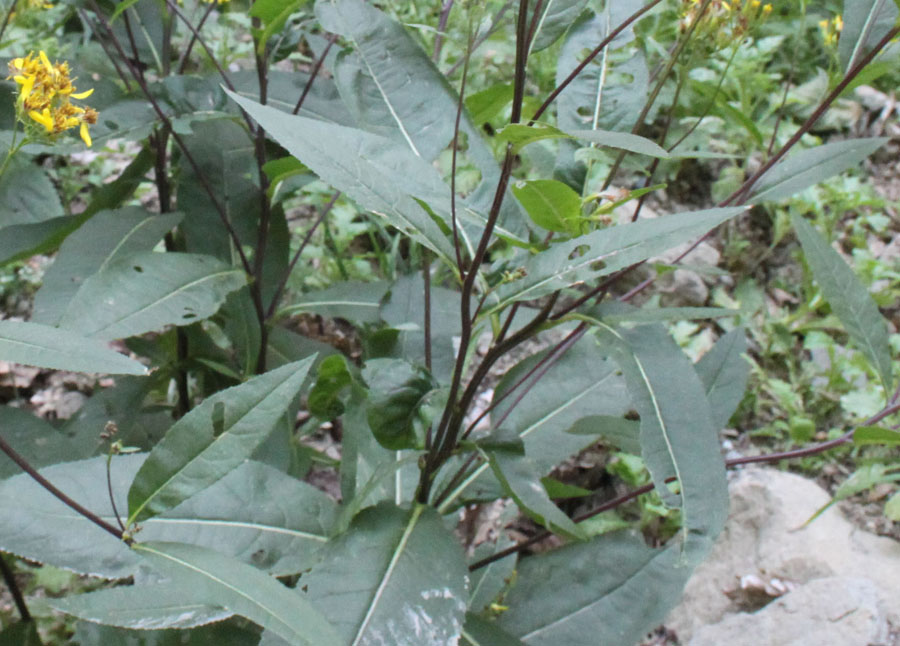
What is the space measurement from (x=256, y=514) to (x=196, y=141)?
894mm

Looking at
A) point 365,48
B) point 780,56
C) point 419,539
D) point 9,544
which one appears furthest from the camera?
point 780,56

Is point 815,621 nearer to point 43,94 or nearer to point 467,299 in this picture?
point 467,299

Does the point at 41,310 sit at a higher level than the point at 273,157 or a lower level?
lower

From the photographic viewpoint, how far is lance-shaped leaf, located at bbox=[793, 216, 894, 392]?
1393 millimetres

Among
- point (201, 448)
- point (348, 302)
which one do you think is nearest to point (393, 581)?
point (201, 448)

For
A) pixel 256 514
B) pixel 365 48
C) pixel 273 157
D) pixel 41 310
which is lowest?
pixel 256 514

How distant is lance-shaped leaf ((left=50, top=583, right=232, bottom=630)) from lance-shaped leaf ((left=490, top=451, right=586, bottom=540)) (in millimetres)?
449

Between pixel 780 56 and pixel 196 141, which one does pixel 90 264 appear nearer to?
pixel 196 141

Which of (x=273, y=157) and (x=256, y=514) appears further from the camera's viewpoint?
(x=273, y=157)

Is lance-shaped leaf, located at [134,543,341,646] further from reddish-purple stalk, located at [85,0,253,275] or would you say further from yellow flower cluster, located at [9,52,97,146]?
reddish-purple stalk, located at [85,0,253,275]

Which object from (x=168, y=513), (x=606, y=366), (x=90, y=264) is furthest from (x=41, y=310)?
(x=606, y=366)

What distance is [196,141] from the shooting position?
1.77 m

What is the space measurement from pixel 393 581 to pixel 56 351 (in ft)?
1.85

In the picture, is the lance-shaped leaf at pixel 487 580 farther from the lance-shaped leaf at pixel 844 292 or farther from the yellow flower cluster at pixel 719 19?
the yellow flower cluster at pixel 719 19
